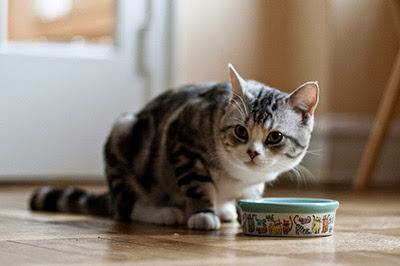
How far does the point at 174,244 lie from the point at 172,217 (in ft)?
1.50

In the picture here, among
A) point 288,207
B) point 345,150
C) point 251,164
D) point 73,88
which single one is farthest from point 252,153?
point 345,150

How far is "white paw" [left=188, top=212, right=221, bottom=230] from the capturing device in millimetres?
1769

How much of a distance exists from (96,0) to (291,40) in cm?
115

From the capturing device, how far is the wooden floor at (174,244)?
124cm

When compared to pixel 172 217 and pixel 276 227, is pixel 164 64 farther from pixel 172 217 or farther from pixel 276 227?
pixel 276 227

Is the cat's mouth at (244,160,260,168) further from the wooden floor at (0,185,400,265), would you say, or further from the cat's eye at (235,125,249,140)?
the wooden floor at (0,185,400,265)

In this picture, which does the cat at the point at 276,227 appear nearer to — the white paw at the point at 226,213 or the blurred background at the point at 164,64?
the white paw at the point at 226,213

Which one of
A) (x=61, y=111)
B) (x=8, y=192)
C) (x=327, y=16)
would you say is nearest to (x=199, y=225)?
(x=8, y=192)

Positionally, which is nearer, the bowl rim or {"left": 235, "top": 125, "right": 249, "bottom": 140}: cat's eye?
the bowl rim

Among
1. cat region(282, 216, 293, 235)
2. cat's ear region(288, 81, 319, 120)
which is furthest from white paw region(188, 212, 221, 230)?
cat's ear region(288, 81, 319, 120)

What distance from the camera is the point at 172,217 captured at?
1.92 m

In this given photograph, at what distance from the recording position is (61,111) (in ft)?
11.3

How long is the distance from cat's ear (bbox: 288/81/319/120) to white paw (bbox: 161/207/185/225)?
17.5 inches

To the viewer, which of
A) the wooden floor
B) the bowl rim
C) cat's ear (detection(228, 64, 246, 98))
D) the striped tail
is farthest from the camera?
the striped tail
